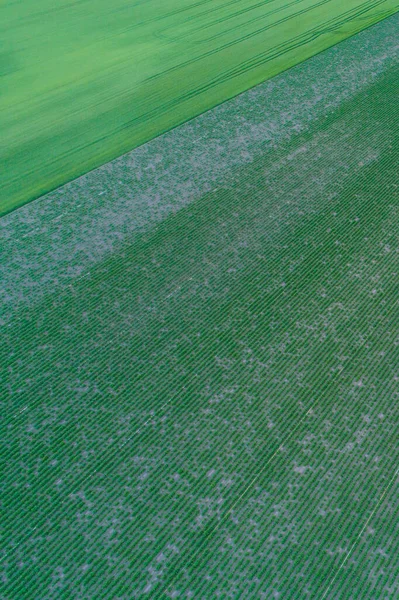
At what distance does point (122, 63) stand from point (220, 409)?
635 inches

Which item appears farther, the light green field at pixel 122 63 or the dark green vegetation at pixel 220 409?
the light green field at pixel 122 63

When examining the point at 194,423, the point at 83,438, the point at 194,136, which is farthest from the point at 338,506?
the point at 194,136

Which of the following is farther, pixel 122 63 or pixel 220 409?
pixel 122 63

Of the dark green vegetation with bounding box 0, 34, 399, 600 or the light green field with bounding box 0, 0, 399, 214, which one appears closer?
the dark green vegetation with bounding box 0, 34, 399, 600

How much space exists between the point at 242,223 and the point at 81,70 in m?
11.2

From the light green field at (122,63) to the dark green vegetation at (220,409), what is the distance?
496 cm

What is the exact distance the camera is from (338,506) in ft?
31.4

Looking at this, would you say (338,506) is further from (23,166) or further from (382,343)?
(23,166)

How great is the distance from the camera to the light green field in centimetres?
1759

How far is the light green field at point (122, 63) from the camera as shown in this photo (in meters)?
17.6

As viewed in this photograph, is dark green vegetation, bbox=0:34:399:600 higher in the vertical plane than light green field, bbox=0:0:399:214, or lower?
lower

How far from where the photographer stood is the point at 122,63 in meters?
21.6

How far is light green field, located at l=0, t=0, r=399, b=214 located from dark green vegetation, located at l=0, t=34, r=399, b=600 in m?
4.96

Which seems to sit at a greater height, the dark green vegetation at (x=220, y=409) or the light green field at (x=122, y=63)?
the light green field at (x=122, y=63)
